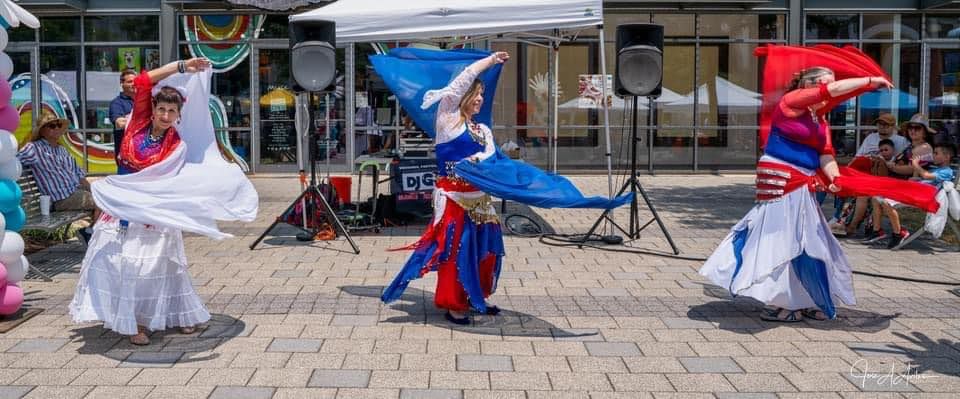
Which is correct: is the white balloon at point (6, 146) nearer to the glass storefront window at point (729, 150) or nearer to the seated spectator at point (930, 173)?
the seated spectator at point (930, 173)

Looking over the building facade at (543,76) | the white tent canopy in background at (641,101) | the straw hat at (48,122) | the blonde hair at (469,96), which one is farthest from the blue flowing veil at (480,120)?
the white tent canopy in background at (641,101)

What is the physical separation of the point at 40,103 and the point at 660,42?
13259mm

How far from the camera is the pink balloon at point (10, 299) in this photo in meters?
6.03

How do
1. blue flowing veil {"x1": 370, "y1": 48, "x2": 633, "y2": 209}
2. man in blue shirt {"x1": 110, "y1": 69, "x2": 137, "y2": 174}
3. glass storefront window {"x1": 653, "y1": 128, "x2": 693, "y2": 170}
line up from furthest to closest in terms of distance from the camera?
glass storefront window {"x1": 653, "y1": 128, "x2": 693, "y2": 170}, man in blue shirt {"x1": 110, "y1": 69, "x2": 137, "y2": 174}, blue flowing veil {"x1": 370, "y1": 48, "x2": 633, "y2": 209}

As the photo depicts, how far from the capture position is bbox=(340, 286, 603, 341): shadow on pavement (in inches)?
236

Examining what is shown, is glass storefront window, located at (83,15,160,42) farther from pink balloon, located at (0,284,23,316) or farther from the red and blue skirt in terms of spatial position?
the red and blue skirt

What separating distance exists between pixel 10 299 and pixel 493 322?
10.5 ft

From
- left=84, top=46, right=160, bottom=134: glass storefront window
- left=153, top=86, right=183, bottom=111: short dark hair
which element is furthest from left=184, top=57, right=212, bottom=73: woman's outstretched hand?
left=84, top=46, right=160, bottom=134: glass storefront window

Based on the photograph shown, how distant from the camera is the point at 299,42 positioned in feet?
31.4

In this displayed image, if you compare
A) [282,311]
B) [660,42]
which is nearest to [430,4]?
[660,42]

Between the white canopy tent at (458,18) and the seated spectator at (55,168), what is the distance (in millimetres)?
2680

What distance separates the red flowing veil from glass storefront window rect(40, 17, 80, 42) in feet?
48.9

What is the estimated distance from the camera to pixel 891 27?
728 inches

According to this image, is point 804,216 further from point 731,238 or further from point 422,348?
point 422,348
